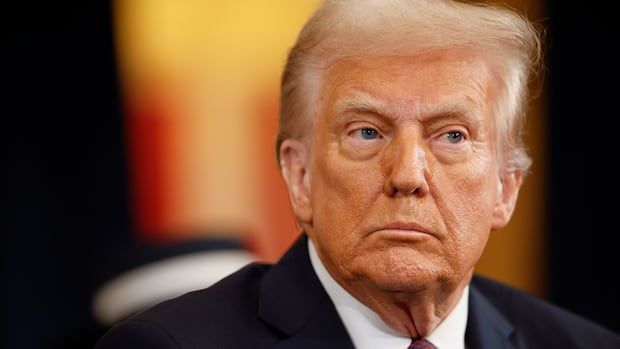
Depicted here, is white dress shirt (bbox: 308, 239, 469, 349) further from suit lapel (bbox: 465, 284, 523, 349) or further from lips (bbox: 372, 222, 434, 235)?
lips (bbox: 372, 222, 434, 235)

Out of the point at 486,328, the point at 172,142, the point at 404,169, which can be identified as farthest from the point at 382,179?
the point at 172,142

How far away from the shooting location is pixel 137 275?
3.27 m

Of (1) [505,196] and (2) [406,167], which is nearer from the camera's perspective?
(2) [406,167]

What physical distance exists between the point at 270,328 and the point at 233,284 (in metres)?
0.17

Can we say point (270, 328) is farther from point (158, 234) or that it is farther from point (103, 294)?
point (158, 234)

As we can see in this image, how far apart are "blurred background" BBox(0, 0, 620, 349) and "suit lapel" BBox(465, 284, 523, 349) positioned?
1889mm

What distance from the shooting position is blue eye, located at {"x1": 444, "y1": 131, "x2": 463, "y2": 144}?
91.3 inches

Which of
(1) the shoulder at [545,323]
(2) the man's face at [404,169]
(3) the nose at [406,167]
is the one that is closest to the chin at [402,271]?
(2) the man's face at [404,169]

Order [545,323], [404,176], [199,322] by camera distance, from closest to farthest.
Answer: [404,176] → [199,322] → [545,323]

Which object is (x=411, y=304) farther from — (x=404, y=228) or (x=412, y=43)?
(x=412, y=43)

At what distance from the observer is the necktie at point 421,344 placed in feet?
7.93

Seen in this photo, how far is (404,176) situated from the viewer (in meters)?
2.21

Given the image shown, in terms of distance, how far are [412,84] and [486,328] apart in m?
0.71

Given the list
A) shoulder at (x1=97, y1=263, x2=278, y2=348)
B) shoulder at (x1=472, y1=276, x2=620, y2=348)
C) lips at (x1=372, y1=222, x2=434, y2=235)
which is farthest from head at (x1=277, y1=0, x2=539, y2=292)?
shoulder at (x1=472, y1=276, x2=620, y2=348)
